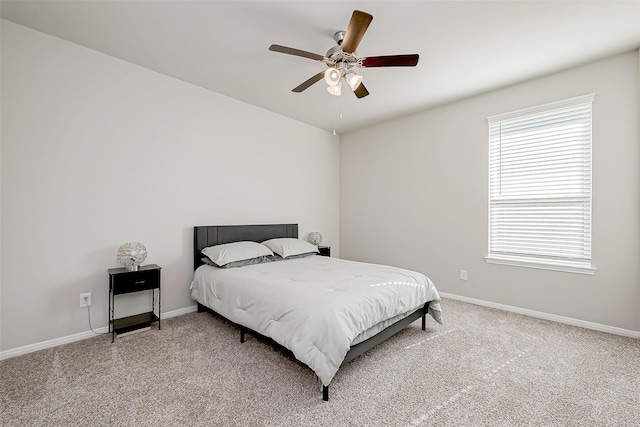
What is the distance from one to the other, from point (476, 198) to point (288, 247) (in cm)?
249

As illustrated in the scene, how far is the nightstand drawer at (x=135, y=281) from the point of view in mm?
2527

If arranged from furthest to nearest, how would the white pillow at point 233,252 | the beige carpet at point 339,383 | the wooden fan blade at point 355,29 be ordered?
the white pillow at point 233,252, the wooden fan blade at point 355,29, the beige carpet at point 339,383

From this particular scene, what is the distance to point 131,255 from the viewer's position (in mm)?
2627

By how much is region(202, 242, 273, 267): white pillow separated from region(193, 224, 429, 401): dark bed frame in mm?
155

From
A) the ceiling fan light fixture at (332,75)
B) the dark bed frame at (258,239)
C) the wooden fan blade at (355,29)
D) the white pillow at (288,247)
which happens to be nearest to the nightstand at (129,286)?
the dark bed frame at (258,239)

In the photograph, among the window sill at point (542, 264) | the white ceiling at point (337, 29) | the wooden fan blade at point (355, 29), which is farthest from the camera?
the window sill at point (542, 264)

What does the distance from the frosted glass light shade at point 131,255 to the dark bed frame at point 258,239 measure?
64 centimetres

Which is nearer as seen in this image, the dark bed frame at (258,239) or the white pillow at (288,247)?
the dark bed frame at (258,239)

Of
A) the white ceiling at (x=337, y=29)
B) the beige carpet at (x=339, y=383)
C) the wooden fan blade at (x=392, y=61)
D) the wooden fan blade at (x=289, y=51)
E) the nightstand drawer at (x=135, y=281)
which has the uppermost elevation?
the white ceiling at (x=337, y=29)

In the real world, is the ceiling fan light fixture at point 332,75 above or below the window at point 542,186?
above

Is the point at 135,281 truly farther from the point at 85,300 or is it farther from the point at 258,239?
the point at 258,239

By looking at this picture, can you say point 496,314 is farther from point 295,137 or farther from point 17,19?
point 17,19

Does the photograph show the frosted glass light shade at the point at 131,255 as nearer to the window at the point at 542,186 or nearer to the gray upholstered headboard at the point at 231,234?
the gray upholstered headboard at the point at 231,234

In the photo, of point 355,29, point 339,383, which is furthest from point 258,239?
point 355,29
